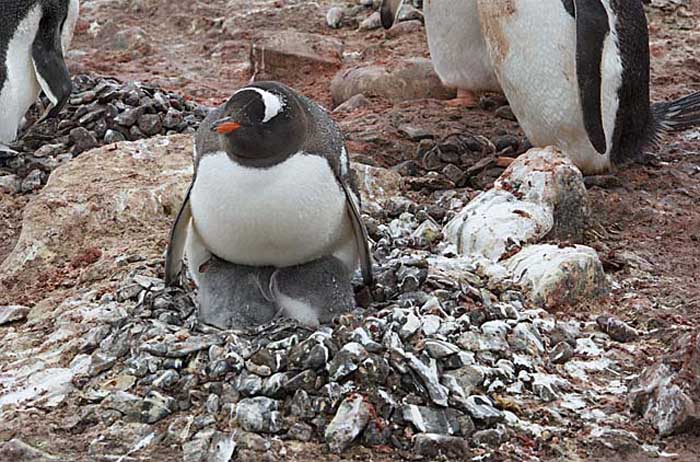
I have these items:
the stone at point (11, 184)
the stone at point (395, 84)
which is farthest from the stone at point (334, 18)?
the stone at point (11, 184)

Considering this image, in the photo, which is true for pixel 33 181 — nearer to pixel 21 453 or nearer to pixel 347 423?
pixel 21 453

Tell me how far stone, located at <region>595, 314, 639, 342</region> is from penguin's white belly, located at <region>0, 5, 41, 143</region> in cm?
372

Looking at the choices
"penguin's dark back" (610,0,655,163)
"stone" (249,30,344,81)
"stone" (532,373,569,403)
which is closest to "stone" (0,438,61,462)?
"stone" (532,373,569,403)

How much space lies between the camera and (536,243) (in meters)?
3.99

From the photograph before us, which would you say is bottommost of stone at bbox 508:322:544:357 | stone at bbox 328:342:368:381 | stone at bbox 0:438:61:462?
stone at bbox 508:322:544:357

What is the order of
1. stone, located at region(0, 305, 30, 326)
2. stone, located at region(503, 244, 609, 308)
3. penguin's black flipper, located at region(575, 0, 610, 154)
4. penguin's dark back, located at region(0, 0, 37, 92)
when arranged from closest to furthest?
stone, located at region(503, 244, 609, 308) → stone, located at region(0, 305, 30, 326) → penguin's black flipper, located at region(575, 0, 610, 154) → penguin's dark back, located at region(0, 0, 37, 92)

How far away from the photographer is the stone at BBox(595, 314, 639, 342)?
3457 mm

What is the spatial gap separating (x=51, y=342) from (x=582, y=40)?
8.63ft

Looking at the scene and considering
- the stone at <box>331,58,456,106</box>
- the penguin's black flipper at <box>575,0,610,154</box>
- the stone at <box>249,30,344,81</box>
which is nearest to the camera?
the penguin's black flipper at <box>575,0,610,154</box>

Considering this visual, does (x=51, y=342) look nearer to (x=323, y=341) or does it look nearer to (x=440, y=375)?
(x=323, y=341)

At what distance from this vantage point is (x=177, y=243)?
3.49 meters

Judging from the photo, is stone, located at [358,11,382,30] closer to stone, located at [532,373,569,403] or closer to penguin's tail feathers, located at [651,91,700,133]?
penguin's tail feathers, located at [651,91,700,133]

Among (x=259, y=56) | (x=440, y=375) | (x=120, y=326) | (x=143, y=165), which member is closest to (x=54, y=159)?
(x=143, y=165)

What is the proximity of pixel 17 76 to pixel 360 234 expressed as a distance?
3.26m
